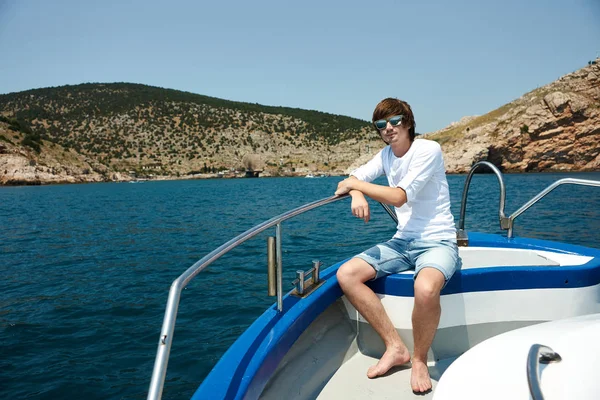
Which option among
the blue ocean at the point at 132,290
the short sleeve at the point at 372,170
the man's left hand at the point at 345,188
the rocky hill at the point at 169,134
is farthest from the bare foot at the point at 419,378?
the rocky hill at the point at 169,134

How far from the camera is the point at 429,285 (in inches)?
83.1

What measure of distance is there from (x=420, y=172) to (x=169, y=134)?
88.1 m

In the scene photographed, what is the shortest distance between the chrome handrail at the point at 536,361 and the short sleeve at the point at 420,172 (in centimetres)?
137

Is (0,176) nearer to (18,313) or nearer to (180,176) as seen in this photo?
(180,176)

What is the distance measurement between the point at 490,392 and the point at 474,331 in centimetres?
179

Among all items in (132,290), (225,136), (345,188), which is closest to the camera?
(345,188)

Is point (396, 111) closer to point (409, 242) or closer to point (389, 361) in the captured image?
point (409, 242)

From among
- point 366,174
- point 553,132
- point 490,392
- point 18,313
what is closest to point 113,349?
point 18,313

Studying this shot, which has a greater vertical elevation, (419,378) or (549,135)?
(549,135)

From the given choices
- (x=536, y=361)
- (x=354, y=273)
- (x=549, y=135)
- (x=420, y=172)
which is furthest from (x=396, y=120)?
(x=549, y=135)

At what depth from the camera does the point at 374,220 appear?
49.5 ft

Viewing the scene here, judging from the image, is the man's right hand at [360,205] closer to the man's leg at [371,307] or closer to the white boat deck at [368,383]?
the man's leg at [371,307]

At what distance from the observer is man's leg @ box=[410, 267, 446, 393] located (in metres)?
2.12

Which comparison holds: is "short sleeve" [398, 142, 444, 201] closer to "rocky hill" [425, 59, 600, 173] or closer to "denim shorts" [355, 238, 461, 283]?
"denim shorts" [355, 238, 461, 283]
